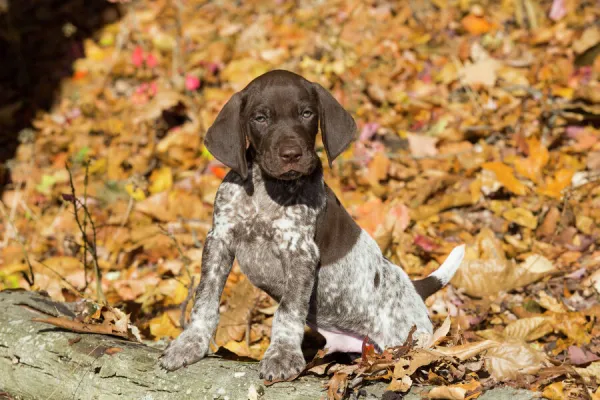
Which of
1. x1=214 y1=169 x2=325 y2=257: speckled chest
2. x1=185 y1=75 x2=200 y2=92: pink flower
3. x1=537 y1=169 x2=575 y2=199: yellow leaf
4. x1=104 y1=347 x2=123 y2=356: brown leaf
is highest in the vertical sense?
Result: x1=185 y1=75 x2=200 y2=92: pink flower

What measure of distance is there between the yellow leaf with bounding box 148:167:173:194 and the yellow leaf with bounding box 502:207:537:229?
3454 millimetres

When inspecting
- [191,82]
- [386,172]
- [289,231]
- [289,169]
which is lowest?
[386,172]

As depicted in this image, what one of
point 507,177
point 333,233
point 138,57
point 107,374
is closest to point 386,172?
point 507,177

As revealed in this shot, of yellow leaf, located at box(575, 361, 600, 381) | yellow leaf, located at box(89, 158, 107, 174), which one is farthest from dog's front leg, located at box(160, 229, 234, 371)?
yellow leaf, located at box(89, 158, 107, 174)

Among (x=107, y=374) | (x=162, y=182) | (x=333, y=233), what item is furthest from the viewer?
(x=162, y=182)

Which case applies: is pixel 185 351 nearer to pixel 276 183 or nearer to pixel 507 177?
pixel 276 183

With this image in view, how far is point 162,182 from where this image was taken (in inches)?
286

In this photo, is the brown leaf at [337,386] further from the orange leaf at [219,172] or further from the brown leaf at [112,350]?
the orange leaf at [219,172]

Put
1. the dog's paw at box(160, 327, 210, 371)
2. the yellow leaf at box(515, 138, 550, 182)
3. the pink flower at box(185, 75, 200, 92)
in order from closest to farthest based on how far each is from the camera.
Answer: the dog's paw at box(160, 327, 210, 371)
the yellow leaf at box(515, 138, 550, 182)
the pink flower at box(185, 75, 200, 92)

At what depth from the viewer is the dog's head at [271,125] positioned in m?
3.94

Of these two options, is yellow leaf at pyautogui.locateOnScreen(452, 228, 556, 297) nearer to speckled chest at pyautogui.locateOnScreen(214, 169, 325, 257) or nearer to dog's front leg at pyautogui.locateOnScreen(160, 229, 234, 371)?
speckled chest at pyautogui.locateOnScreen(214, 169, 325, 257)

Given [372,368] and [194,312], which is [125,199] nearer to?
[194,312]

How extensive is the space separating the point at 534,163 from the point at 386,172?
1422 millimetres

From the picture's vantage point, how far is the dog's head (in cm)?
394
